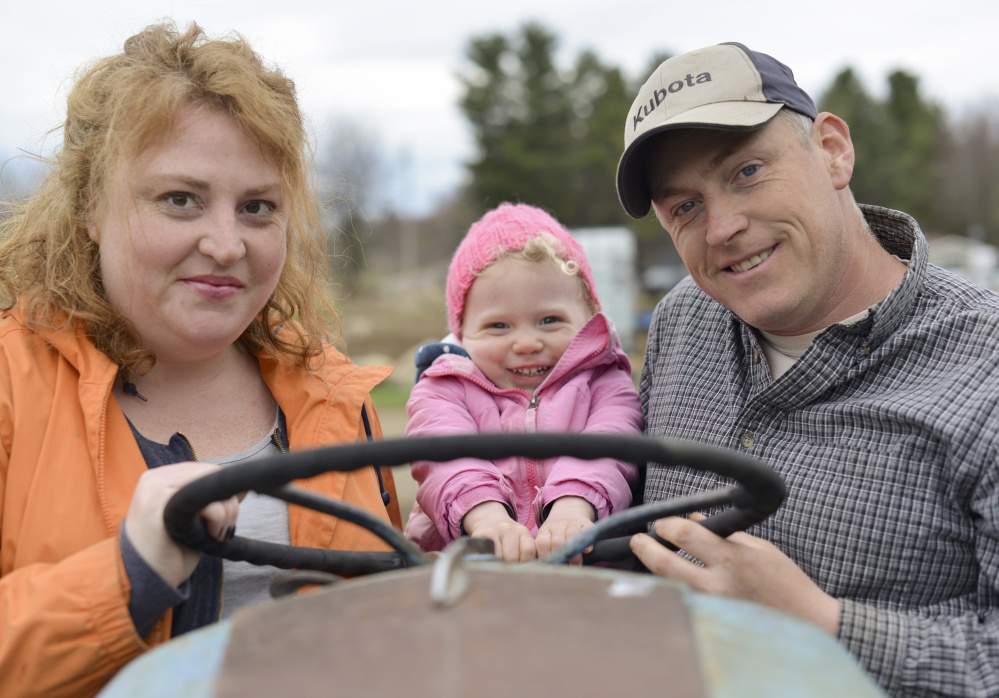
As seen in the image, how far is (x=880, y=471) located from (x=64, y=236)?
1712 millimetres

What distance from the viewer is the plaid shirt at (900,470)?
1333 millimetres

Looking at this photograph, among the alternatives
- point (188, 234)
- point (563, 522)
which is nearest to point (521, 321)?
point (563, 522)

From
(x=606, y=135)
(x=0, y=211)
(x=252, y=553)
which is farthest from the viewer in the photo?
(x=606, y=135)

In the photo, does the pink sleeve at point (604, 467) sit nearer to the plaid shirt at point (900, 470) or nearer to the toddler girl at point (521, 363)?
the toddler girl at point (521, 363)

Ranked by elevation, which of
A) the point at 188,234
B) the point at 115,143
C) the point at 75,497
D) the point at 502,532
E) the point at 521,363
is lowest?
the point at 502,532

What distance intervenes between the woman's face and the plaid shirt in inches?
42.7

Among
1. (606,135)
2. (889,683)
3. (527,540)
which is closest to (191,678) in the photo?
(527,540)

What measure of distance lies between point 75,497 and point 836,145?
179 cm

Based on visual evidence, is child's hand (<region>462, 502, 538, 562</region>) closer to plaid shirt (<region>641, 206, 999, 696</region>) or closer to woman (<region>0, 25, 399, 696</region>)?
woman (<region>0, 25, 399, 696</region>)

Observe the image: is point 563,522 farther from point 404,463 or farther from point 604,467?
point 404,463

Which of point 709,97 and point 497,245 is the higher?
point 709,97

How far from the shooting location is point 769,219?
1.73 meters

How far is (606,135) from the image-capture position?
27.1m

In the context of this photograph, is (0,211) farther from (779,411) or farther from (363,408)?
(779,411)
